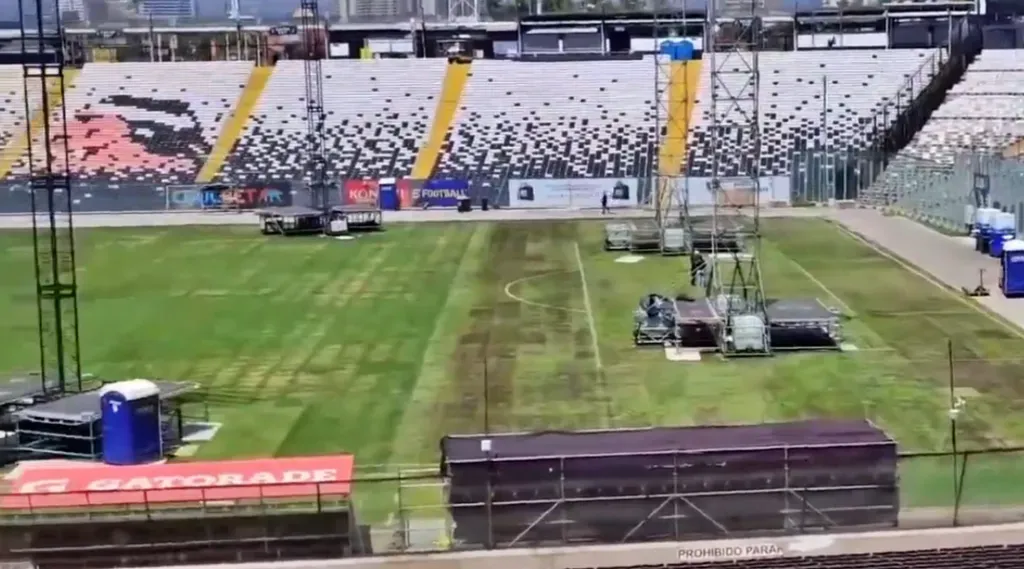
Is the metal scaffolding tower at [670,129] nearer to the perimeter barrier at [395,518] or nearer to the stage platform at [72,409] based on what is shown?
the stage platform at [72,409]

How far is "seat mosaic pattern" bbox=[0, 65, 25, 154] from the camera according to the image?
89.7 metres

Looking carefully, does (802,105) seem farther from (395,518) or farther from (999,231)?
(395,518)

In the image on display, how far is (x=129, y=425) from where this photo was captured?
22.6 metres

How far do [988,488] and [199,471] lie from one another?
10386 mm

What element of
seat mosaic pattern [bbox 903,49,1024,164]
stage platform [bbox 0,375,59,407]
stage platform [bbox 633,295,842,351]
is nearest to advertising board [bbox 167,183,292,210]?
seat mosaic pattern [bbox 903,49,1024,164]

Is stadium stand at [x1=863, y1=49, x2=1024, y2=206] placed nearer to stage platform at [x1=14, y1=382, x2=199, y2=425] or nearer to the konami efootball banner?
the konami efootball banner

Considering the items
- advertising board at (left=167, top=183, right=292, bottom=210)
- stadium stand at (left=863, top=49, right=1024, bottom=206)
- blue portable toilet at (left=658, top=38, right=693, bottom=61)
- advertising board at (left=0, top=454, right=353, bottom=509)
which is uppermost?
blue portable toilet at (left=658, top=38, right=693, bottom=61)

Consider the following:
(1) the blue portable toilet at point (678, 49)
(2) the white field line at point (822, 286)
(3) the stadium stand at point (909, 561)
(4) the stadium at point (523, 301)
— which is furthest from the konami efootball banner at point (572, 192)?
(3) the stadium stand at point (909, 561)

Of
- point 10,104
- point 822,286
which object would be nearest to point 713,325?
point 822,286

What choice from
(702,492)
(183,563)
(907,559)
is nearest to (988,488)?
(907,559)

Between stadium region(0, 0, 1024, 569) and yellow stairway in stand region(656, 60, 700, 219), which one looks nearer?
stadium region(0, 0, 1024, 569)

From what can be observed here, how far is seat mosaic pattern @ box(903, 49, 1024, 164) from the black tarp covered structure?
53.6 m

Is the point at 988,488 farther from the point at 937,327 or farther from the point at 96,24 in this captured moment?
the point at 96,24

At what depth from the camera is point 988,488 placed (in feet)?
58.0
